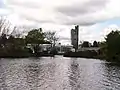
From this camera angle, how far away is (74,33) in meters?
177

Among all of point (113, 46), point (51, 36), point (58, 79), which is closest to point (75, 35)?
point (51, 36)

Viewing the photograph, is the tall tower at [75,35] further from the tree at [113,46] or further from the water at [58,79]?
the water at [58,79]

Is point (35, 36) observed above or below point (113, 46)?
above

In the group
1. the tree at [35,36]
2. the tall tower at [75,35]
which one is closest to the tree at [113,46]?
the tree at [35,36]

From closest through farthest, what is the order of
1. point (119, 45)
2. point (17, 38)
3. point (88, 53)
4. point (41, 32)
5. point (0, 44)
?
point (119, 45), point (0, 44), point (17, 38), point (88, 53), point (41, 32)

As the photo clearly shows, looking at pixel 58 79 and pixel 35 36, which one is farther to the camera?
→ pixel 35 36

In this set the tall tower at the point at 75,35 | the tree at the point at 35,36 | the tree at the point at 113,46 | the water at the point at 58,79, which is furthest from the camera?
the tall tower at the point at 75,35

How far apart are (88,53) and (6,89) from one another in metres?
110

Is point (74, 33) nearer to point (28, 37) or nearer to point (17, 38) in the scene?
point (28, 37)

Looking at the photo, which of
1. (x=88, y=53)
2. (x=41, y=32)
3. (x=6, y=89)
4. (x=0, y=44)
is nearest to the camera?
(x=6, y=89)

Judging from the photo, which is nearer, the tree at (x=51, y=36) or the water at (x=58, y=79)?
the water at (x=58, y=79)

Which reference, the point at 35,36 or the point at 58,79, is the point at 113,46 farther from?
the point at 35,36

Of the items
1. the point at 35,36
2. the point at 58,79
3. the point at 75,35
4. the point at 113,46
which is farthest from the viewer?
the point at 75,35

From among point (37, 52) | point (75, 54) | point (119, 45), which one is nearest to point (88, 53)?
point (75, 54)
